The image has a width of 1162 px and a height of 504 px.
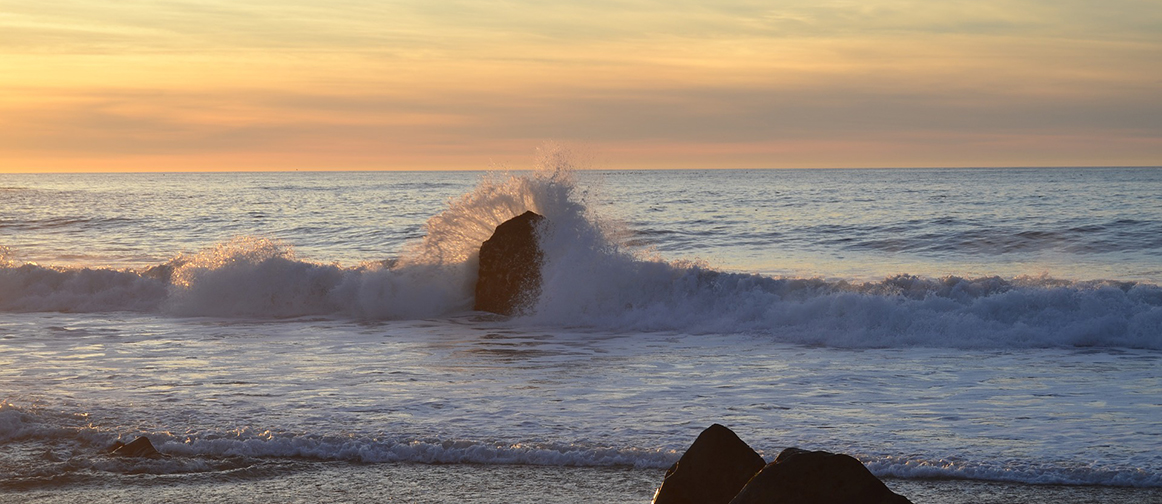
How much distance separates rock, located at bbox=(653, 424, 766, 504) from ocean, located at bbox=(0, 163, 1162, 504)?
1.05 metres

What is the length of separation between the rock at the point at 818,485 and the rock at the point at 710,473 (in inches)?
22.0

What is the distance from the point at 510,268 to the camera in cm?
1527

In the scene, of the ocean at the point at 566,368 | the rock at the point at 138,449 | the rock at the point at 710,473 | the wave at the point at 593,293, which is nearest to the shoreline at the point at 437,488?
the ocean at the point at 566,368

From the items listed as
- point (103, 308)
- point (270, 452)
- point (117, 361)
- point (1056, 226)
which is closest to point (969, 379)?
point (270, 452)

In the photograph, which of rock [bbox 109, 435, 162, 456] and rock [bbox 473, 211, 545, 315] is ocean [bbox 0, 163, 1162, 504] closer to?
rock [bbox 109, 435, 162, 456]

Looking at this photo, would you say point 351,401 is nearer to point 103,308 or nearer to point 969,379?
point 969,379

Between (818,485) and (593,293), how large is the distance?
1073cm

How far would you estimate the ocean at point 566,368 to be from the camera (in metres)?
6.21

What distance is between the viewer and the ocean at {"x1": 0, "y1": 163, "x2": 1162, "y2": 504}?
20.4 feet

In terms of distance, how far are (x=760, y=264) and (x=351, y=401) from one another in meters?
14.3

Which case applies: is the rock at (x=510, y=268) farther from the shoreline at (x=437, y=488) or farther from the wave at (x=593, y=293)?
the shoreline at (x=437, y=488)

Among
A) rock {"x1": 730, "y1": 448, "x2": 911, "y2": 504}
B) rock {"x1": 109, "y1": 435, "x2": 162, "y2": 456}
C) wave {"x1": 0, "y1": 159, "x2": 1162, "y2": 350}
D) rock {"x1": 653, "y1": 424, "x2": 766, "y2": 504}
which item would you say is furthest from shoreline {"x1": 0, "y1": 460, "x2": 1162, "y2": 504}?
wave {"x1": 0, "y1": 159, "x2": 1162, "y2": 350}

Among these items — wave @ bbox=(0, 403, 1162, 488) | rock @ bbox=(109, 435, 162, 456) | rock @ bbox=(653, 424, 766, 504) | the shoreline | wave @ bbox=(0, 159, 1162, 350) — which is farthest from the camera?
wave @ bbox=(0, 159, 1162, 350)

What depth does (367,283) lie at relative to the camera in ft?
52.4
